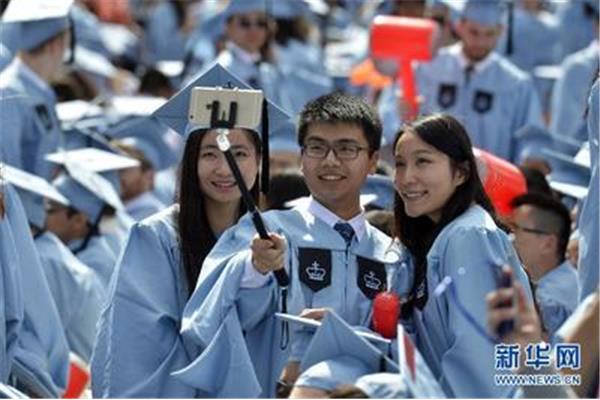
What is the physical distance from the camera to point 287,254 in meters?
6.75

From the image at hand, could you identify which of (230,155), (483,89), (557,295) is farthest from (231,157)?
(483,89)

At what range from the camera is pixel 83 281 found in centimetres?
916

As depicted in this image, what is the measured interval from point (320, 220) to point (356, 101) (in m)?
0.46

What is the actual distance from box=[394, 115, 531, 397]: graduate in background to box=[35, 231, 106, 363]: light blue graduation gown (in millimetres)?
2552

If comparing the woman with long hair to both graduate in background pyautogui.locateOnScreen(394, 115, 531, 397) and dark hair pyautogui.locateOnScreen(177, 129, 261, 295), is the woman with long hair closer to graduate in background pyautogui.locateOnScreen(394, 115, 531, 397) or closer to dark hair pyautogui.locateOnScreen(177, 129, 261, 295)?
dark hair pyautogui.locateOnScreen(177, 129, 261, 295)

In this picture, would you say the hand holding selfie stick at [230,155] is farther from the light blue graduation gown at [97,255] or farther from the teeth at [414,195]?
the light blue graduation gown at [97,255]

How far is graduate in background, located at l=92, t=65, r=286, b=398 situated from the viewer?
711cm

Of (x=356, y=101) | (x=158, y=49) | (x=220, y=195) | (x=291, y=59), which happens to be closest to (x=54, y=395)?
(x=220, y=195)

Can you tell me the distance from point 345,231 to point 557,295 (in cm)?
171

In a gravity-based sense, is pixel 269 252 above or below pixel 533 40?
above

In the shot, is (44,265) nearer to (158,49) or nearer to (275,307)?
(275,307)

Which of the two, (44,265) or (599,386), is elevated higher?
(599,386)

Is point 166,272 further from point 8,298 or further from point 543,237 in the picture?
point 543,237

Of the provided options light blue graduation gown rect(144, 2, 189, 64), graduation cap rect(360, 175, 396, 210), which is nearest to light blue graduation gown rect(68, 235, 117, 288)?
graduation cap rect(360, 175, 396, 210)
